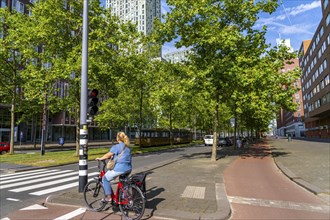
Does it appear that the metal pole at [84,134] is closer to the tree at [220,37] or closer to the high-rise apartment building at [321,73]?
the tree at [220,37]

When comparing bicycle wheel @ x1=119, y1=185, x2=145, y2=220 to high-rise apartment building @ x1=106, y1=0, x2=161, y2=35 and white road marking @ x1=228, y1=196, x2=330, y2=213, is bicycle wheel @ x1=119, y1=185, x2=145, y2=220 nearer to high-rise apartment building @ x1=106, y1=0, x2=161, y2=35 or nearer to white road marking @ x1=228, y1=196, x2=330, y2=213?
white road marking @ x1=228, y1=196, x2=330, y2=213

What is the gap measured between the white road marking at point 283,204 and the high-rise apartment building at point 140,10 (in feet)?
439

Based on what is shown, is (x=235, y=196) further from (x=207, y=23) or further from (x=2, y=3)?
(x=2, y=3)

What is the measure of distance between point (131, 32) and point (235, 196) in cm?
1734

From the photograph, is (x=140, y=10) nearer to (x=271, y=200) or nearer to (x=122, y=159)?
(x=271, y=200)

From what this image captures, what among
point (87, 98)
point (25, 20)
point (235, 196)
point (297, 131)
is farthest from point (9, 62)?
point (297, 131)

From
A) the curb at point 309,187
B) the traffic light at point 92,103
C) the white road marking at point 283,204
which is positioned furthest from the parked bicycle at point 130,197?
the curb at point 309,187

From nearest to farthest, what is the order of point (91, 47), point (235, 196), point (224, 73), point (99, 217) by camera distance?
1. point (99, 217)
2. point (235, 196)
3. point (224, 73)
4. point (91, 47)

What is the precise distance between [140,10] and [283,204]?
14418 centimetres

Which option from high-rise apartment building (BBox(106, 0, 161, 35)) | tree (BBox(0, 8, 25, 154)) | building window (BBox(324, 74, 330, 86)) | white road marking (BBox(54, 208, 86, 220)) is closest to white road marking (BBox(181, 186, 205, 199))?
white road marking (BBox(54, 208, 86, 220))

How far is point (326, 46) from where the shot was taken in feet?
174

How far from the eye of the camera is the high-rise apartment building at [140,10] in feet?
455

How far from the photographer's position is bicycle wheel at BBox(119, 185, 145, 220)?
5.52 metres

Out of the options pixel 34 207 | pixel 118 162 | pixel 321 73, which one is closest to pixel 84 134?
pixel 34 207
